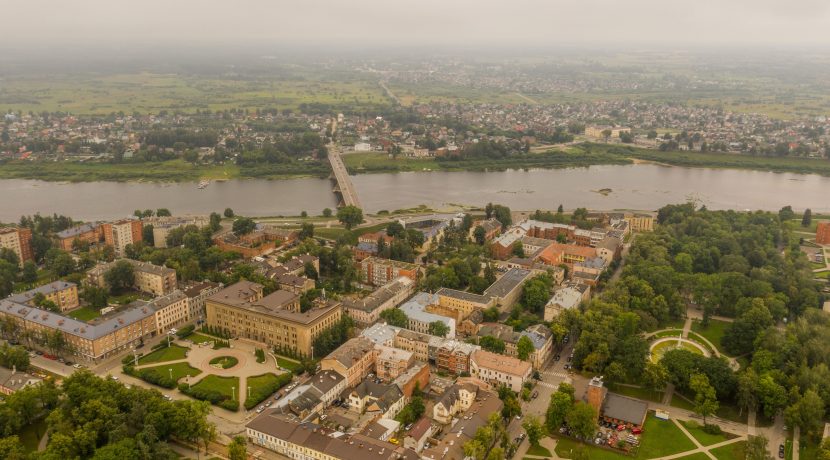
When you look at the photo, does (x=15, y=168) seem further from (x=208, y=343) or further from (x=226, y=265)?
(x=208, y=343)

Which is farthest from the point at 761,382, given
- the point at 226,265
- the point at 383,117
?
the point at 383,117

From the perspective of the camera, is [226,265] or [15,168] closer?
[226,265]

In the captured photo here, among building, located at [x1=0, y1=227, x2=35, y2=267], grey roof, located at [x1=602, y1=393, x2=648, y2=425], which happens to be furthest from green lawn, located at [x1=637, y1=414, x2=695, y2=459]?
building, located at [x1=0, y1=227, x2=35, y2=267]

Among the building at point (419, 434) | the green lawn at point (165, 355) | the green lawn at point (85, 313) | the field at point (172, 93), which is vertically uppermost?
the field at point (172, 93)

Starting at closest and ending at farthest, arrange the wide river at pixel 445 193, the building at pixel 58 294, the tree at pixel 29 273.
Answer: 1. the building at pixel 58 294
2. the tree at pixel 29 273
3. the wide river at pixel 445 193

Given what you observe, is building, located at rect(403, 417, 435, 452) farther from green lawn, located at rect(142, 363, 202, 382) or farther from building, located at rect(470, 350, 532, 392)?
green lawn, located at rect(142, 363, 202, 382)

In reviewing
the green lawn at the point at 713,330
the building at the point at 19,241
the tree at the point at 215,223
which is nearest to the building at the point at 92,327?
the building at the point at 19,241

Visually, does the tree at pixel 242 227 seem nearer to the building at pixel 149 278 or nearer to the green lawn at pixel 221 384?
the building at pixel 149 278
